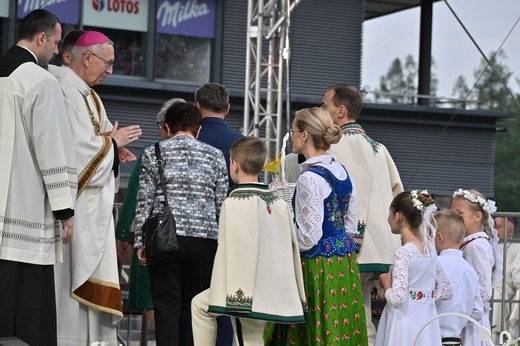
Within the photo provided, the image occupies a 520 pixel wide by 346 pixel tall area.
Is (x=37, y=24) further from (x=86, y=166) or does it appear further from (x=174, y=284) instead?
(x=174, y=284)

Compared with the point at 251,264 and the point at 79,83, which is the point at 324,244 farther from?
the point at 79,83

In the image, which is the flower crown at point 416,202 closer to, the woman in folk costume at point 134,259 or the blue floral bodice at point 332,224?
the blue floral bodice at point 332,224

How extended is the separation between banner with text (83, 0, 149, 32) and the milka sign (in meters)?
0.30

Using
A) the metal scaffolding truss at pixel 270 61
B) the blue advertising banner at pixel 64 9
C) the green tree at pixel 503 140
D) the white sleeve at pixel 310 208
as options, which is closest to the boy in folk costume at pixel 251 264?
the white sleeve at pixel 310 208

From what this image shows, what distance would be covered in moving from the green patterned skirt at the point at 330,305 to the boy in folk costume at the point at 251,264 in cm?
21

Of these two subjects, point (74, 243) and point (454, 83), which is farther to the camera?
point (454, 83)

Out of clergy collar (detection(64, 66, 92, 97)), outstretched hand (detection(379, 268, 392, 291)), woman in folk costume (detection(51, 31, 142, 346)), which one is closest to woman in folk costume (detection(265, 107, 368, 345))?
outstretched hand (detection(379, 268, 392, 291))

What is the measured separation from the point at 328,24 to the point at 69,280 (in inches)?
628

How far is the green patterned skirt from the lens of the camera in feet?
21.4

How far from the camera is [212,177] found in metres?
6.91

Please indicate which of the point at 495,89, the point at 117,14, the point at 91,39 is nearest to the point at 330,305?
the point at 91,39

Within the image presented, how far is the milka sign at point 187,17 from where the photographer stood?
797 inches

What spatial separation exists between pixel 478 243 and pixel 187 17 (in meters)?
13.6

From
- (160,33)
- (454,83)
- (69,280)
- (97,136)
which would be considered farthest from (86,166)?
(454,83)
